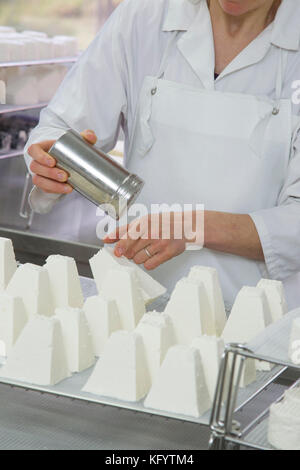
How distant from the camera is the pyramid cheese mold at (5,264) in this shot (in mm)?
1567

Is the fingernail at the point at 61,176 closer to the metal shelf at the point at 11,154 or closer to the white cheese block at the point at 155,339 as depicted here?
the white cheese block at the point at 155,339

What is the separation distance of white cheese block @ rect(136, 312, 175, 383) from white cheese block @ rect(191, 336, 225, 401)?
0.06 m

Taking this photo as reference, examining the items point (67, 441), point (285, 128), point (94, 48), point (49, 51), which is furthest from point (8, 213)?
point (67, 441)

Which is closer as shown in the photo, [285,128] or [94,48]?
[285,128]

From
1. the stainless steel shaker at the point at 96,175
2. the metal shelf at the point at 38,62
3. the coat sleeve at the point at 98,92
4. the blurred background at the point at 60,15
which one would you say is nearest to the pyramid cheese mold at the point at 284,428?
the stainless steel shaker at the point at 96,175

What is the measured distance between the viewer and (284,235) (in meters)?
1.79

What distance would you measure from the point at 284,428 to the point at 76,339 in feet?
1.24

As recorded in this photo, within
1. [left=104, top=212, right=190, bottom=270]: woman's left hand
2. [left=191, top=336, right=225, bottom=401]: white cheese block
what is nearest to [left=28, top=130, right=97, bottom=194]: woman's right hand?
[left=104, top=212, right=190, bottom=270]: woman's left hand

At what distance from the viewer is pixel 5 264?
1574mm

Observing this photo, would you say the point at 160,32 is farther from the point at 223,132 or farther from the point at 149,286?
the point at 149,286

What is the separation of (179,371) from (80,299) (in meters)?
0.45

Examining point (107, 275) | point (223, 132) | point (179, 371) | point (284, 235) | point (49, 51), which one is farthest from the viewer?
point (49, 51)

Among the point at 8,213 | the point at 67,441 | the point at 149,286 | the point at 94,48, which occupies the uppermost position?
the point at 94,48

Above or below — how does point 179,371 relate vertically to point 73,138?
below
